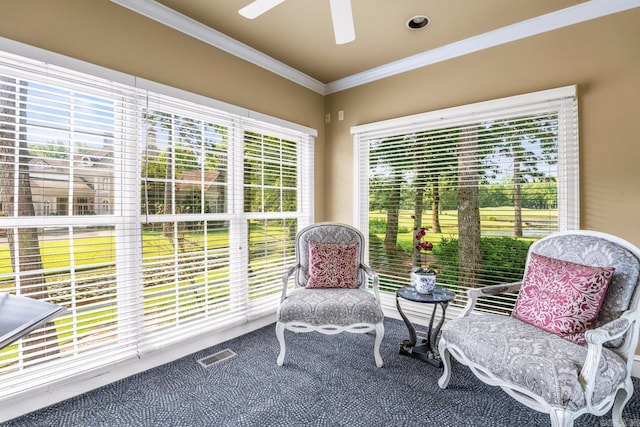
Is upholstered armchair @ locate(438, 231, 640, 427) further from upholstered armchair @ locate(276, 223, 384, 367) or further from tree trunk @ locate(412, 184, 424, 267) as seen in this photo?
tree trunk @ locate(412, 184, 424, 267)

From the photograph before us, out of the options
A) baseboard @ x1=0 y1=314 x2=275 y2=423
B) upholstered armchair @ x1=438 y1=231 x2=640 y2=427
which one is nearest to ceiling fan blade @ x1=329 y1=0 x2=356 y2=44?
upholstered armchair @ x1=438 y1=231 x2=640 y2=427

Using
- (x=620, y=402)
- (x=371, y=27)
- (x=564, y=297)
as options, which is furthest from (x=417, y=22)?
(x=620, y=402)

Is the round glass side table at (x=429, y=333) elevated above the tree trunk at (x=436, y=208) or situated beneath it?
situated beneath

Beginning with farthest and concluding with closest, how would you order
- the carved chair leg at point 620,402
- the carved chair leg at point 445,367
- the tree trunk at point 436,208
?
1. the tree trunk at point 436,208
2. the carved chair leg at point 445,367
3. the carved chair leg at point 620,402

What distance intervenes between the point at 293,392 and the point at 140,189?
1857mm

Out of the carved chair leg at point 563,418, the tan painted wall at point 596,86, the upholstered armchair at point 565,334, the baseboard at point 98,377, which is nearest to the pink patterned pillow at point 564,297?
the upholstered armchair at point 565,334

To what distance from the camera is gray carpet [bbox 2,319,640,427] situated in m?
1.75

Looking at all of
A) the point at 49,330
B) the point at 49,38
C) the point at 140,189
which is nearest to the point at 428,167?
the point at 140,189

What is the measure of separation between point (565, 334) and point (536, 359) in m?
0.38

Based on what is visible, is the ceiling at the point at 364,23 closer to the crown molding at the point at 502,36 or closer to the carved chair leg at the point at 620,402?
the crown molding at the point at 502,36

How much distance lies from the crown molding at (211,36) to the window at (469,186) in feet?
3.21

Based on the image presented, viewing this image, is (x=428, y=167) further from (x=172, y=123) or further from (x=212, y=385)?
(x=212, y=385)

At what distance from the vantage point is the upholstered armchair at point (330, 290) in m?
2.25

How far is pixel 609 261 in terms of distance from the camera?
181cm
